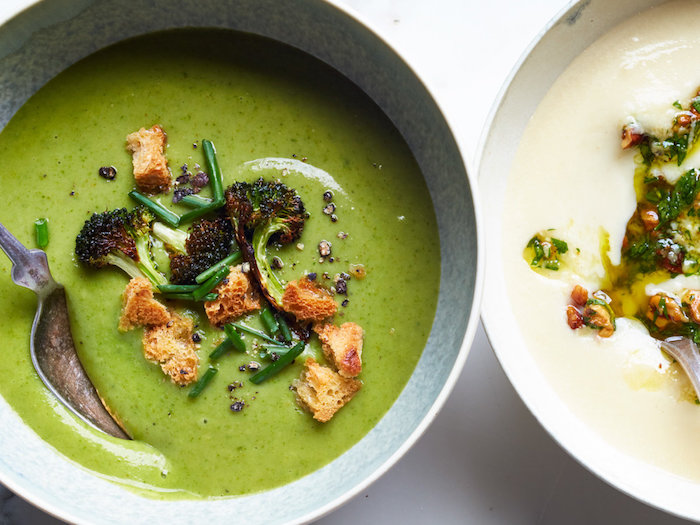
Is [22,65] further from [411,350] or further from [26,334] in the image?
[411,350]

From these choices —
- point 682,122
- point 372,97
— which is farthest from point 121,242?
point 682,122

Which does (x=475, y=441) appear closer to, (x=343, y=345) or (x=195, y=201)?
(x=343, y=345)

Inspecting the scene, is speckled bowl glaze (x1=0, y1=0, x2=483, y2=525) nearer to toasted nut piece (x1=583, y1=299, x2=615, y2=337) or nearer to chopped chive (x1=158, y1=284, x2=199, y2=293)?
toasted nut piece (x1=583, y1=299, x2=615, y2=337)

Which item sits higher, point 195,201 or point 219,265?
point 195,201

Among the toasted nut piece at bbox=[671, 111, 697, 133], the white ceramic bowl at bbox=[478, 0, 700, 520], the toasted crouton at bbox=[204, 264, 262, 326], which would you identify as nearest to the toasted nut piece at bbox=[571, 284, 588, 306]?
the white ceramic bowl at bbox=[478, 0, 700, 520]

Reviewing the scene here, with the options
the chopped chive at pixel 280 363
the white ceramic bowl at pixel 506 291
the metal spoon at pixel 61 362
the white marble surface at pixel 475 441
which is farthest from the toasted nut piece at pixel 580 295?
the metal spoon at pixel 61 362
